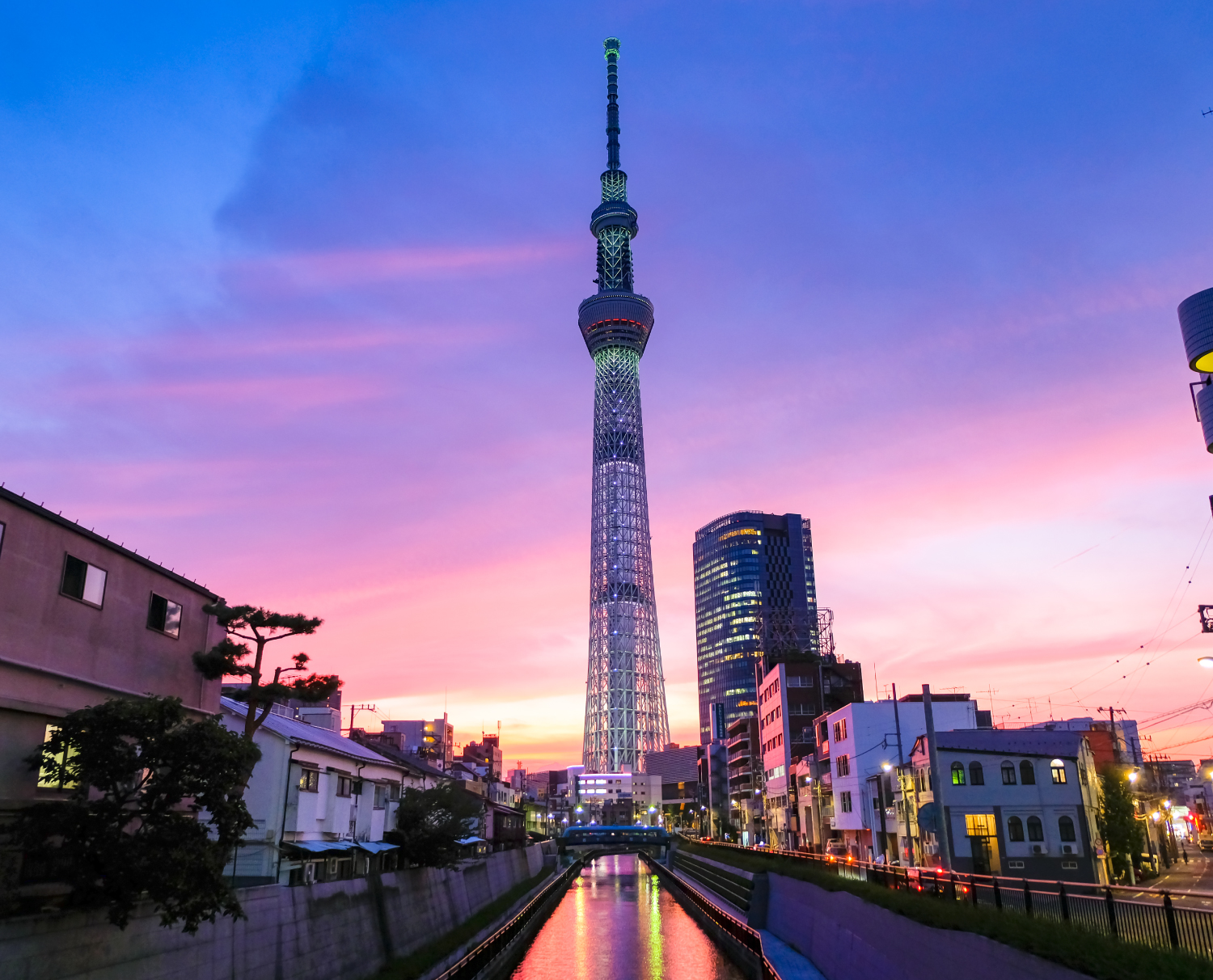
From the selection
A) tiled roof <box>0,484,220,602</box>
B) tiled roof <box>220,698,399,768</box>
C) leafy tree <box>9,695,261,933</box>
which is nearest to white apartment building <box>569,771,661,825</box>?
tiled roof <box>220,698,399,768</box>

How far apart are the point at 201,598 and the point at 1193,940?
23.8 meters

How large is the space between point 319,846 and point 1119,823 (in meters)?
47.6

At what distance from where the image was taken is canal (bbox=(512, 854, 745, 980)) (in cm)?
3794

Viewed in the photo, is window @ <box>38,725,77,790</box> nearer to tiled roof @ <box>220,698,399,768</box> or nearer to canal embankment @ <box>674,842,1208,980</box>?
tiled roof @ <box>220,698,399,768</box>

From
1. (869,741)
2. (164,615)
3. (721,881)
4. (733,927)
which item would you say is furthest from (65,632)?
(869,741)

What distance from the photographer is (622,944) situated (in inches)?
1813

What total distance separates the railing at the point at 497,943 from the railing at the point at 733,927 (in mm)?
10150

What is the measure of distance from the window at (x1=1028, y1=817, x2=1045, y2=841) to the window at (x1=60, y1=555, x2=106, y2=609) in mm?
48363

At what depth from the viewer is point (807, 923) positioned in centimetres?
3303

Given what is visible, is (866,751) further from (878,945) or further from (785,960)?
(878,945)

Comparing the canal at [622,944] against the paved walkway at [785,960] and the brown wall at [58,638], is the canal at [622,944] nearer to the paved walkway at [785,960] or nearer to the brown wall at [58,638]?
the paved walkway at [785,960]

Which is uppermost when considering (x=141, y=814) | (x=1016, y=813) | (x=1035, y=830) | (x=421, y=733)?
(x=421, y=733)

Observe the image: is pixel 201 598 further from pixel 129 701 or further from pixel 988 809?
pixel 988 809

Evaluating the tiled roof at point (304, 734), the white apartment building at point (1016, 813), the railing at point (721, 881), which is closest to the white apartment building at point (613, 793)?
the railing at point (721, 881)
